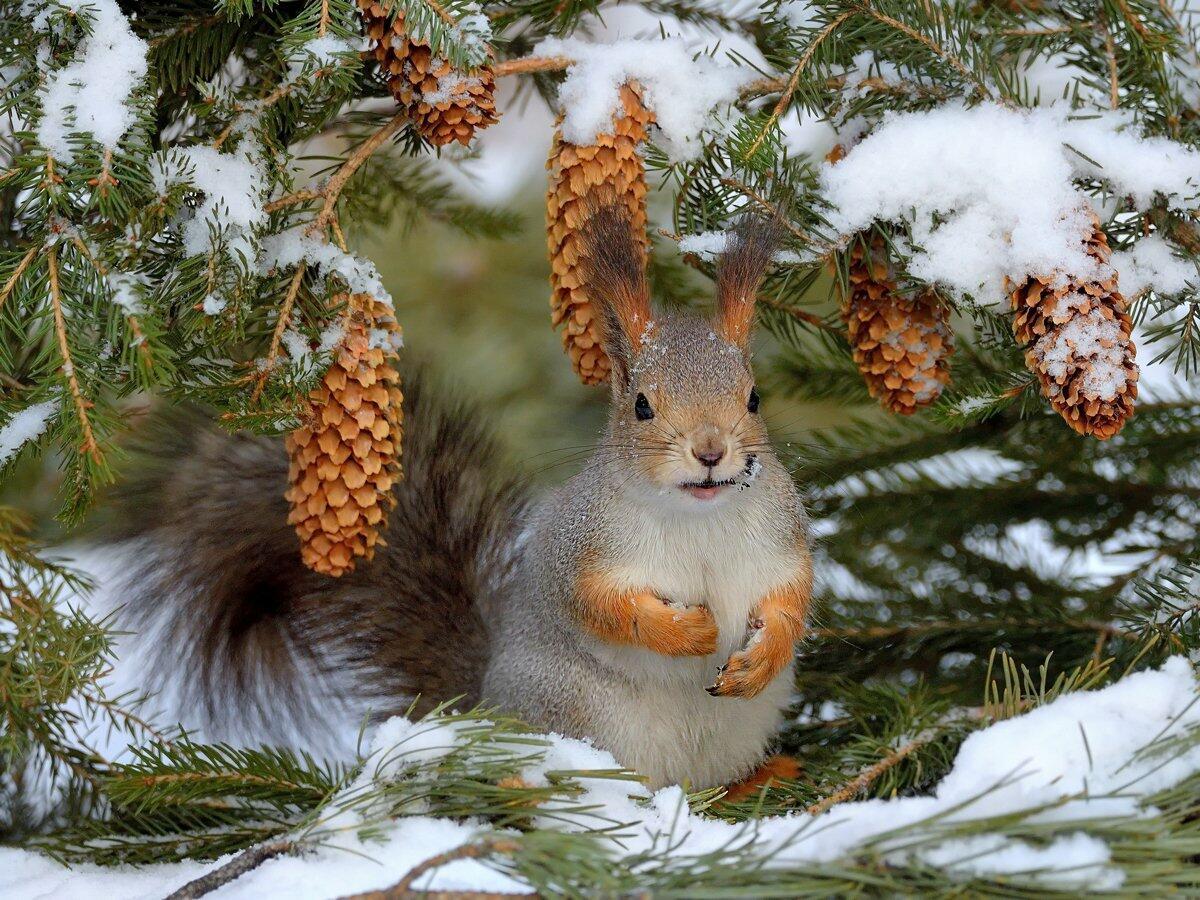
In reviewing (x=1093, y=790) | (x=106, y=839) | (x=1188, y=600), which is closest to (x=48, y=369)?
(x=106, y=839)

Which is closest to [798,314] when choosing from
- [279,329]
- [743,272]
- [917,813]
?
[743,272]

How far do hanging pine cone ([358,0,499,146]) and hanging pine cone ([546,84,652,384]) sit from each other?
118 mm

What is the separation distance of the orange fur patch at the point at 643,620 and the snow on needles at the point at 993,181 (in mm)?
435

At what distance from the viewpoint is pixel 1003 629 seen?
126cm

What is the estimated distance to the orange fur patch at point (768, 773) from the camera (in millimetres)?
1272

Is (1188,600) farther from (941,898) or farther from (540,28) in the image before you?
(540,28)

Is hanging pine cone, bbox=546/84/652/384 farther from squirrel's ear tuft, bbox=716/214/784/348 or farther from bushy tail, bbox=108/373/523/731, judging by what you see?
bushy tail, bbox=108/373/523/731

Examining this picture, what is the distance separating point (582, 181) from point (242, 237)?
0.31m

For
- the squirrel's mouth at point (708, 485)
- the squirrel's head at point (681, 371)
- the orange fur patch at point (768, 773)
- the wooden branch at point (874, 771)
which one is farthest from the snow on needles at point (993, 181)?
the orange fur patch at point (768, 773)

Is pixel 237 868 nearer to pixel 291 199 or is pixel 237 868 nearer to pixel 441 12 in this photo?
pixel 291 199

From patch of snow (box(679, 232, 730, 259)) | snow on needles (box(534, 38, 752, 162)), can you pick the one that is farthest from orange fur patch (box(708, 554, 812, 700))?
snow on needles (box(534, 38, 752, 162))

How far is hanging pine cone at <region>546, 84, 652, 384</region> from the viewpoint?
1.03 metres

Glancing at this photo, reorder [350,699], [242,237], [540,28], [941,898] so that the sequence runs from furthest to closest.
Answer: [350,699], [540,28], [242,237], [941,898]

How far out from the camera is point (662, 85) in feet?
3.47
